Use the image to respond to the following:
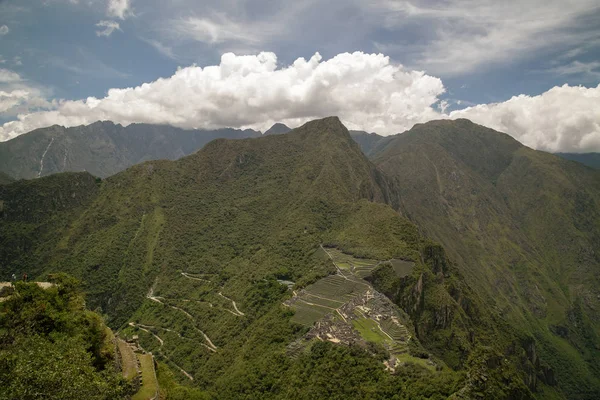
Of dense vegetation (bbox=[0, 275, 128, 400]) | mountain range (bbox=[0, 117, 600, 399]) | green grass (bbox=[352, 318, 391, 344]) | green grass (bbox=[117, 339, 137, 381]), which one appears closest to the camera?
dense vegetation (bbox=[0, 275, 128, 400])

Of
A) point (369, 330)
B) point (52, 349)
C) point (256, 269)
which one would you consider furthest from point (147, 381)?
point (256, 269)

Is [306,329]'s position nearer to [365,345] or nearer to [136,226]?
[365,345]

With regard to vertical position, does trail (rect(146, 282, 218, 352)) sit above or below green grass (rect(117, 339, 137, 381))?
below

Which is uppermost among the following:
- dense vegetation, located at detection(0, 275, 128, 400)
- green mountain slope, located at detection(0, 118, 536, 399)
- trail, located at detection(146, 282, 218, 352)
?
dense vegetation, located at detection(0, 275, 128, 400)

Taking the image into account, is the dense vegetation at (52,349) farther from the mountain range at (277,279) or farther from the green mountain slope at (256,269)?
the green mountain slope at (256,269)

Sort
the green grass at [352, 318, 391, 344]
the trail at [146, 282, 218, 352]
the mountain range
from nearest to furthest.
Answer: the mountain range
the green grass at [352, 318, 391, 344]
the trail at [146, 282, 218, 352]

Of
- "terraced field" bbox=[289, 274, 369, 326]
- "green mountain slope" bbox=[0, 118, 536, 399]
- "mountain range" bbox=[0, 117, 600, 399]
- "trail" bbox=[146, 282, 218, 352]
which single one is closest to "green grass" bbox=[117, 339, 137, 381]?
"mountain range" bbox=[0, 117, 600, 399]

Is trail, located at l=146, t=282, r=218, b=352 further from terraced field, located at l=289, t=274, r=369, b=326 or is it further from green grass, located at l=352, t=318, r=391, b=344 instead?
green grass, located at l=352, t=318, r=391, b=344

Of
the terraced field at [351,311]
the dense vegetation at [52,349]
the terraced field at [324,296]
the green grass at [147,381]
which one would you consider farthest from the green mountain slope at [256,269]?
the dense vegetation at [52,349]
